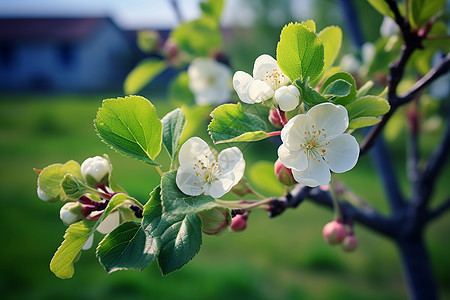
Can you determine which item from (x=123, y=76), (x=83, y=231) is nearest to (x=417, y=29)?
(x=83, y=231)

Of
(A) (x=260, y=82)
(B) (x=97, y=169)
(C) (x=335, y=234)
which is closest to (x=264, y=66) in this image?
(A) (x=260, y=82)

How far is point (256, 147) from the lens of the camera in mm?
6168

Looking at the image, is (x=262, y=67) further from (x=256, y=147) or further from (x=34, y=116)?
(x=34, y=116)

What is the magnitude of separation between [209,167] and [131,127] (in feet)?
0.37

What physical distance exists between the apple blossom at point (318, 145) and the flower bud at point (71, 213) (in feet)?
0.86

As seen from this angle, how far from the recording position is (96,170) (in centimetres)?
51

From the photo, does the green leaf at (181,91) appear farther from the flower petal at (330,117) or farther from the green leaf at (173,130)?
the flower petal at (330,117)

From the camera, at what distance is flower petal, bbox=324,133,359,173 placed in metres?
0.48

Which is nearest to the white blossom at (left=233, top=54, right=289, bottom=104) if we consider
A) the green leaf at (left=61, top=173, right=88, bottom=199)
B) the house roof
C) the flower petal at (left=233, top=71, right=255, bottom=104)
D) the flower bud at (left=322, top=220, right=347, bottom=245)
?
the flower petal at (left=233, top=71, right=255, bottom=104)

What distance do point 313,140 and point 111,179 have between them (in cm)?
27

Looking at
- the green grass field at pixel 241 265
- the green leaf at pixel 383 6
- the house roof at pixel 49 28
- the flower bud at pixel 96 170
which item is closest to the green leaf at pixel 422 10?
the green leaf at pixel 383 6

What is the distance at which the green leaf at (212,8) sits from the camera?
3.62 feet

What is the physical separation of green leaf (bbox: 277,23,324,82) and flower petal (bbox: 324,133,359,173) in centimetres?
10

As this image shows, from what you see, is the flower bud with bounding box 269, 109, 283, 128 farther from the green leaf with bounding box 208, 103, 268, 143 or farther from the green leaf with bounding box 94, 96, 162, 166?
the green leaf with bounding box 94, 96, 162, 166
